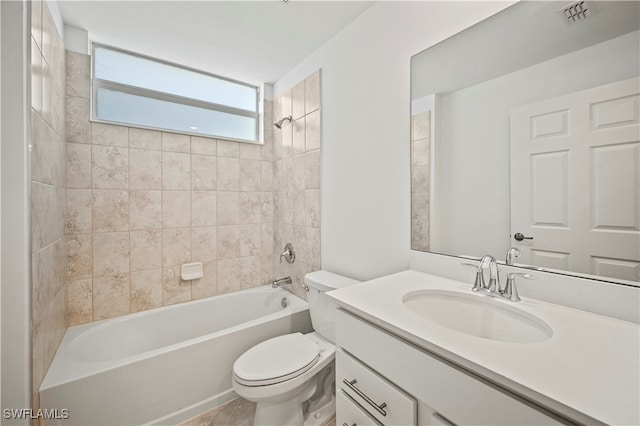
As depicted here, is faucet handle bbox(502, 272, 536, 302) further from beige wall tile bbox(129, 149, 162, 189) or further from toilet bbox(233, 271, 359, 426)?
beige wall tile bbox(129, 149, 162, 189)

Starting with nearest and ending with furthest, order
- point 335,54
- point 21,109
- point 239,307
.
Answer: point 21,109 → point 335,54 → point 239,307

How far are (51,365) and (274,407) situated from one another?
3.84ft

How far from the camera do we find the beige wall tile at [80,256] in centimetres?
177

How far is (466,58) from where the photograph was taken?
1170 millimetres

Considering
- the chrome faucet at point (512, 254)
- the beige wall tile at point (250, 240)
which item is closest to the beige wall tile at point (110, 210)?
the beige wall tile at point (250, 240)

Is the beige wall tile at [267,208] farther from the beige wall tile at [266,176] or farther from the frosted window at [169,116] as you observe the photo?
the frosted window at [169,116]

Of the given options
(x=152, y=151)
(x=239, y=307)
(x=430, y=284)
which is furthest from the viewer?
(x=239, y=307)

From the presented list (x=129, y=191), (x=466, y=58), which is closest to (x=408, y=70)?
(x=466, y=58)

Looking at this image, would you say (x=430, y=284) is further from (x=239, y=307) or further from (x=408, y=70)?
(x=239, y=307)

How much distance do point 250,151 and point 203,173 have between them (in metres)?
0.47

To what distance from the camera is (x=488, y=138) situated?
1103 millimetres

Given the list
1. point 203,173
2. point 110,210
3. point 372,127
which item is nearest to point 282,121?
point 203,173

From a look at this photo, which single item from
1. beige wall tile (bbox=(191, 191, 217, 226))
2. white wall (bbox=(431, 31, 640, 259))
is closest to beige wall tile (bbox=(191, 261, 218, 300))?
beige wall tile (bbox=(191, 191, 217, 226))

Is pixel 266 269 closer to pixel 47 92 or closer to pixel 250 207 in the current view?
pixel 250 207
